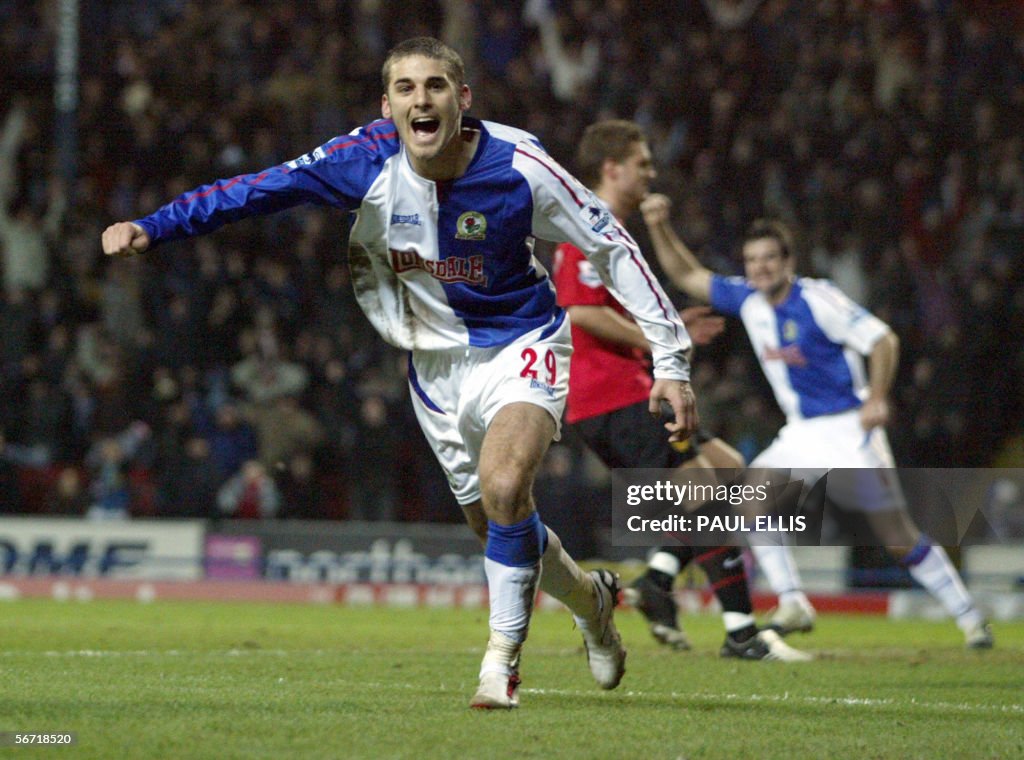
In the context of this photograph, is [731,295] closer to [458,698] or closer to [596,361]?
A: [596,361]

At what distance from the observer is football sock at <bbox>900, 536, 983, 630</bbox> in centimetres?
952

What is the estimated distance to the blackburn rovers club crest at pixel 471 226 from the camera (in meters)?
5.75

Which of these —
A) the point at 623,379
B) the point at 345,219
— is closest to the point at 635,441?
the point at 623,379

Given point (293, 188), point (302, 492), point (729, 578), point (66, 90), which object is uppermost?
point (66, 90)

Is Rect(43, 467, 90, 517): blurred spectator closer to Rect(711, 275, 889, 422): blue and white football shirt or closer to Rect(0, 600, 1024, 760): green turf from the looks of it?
Rect(0, 600, 1024, 760): green turf

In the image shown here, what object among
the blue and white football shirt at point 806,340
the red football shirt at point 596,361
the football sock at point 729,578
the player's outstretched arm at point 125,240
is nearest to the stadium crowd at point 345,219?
the blue and white football shirt at point 806,340

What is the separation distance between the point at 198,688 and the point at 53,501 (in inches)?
426

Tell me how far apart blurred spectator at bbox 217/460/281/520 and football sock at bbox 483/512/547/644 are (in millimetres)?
10537

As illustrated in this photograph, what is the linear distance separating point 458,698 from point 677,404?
134 centimetres

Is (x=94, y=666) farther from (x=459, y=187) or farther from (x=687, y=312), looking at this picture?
(x=687, y=312)

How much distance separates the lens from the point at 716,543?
332 inches

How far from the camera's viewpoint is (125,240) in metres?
5.26

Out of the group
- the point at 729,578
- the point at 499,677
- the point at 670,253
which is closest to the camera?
the point at 499,677

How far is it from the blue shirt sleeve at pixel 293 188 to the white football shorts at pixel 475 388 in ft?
2.36
